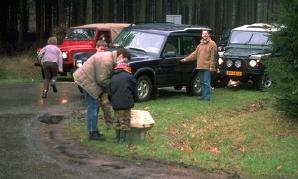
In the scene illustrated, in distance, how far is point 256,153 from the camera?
377 inches

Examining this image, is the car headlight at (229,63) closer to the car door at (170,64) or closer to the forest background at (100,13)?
the car door at (170,64)

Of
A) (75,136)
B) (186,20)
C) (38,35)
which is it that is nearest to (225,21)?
(186,20)

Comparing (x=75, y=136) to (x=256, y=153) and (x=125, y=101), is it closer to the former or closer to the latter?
(x=125, y=101)

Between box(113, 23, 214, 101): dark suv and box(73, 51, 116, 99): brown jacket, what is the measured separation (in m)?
4.79

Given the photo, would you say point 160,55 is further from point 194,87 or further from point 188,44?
point 194,87

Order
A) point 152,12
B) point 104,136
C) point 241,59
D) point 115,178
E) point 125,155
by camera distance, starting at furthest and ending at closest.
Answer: point 152,12, point 241,59, point 104,136, point 125,155, point 115,178

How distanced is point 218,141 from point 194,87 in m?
6.83

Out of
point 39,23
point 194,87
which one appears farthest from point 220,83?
point 39,23

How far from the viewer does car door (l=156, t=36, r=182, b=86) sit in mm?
15727

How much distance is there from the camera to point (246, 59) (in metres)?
18.5

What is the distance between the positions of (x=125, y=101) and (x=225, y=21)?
51786 mm

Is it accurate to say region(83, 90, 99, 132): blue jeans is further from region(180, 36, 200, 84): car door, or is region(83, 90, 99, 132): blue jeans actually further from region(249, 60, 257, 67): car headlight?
region(249, 60, 257, 67): car headlight

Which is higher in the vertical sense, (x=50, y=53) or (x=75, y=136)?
(x=50, y=53)

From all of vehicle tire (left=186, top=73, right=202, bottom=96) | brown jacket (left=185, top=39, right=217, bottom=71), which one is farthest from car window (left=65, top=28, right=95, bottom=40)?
brown jacket (left=185, top=39, right=217, bottom=71)
